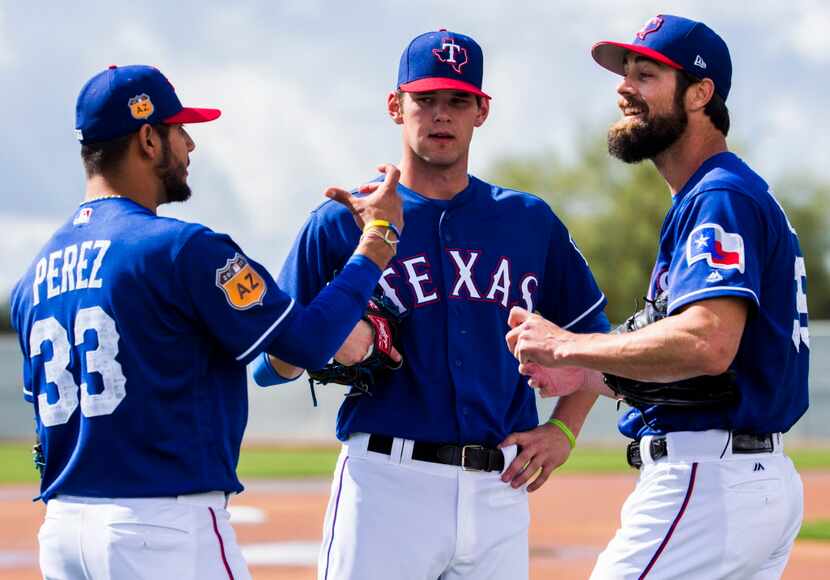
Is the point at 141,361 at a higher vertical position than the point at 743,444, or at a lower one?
higher

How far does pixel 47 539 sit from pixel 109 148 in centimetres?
122

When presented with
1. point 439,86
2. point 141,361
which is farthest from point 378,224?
point 141,361

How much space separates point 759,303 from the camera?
3986mm

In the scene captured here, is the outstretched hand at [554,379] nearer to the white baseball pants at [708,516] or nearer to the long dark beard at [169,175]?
the white baseball pants at [708,516]

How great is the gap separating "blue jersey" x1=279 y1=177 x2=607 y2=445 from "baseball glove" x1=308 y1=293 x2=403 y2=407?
56mm

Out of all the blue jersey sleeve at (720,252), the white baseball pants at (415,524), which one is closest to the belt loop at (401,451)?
the white baseball pants at (415,524)

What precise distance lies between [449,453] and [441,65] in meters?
1.46

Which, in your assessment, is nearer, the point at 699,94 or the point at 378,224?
the point at 378,224

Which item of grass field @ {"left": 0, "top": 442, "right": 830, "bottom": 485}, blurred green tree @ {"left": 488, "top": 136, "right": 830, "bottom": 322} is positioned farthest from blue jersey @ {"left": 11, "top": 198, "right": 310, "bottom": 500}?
blurred green tree @ {"left": 488, "top": 136, "right": 830, "bottom": 322}

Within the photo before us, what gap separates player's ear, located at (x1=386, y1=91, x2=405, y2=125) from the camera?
4922mm

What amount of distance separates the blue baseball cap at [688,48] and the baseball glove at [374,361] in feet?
4.24

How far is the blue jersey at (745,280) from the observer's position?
390 centimetres

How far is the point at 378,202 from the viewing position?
4.21 m

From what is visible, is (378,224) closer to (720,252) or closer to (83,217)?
(83,217)
